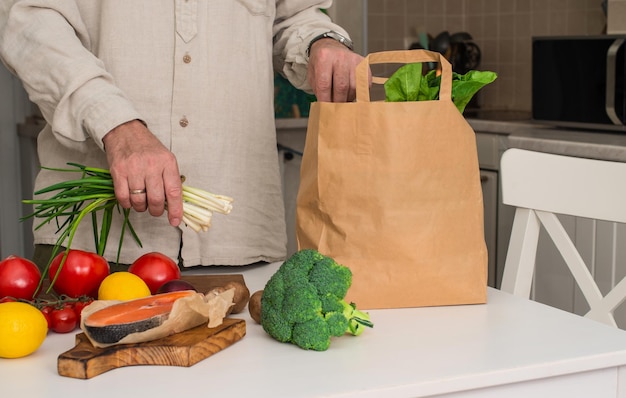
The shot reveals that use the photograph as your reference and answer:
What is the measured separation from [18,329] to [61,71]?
0.50m

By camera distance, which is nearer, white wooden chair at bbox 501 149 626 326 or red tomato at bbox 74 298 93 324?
red tomato at bbox 74 298 93 324

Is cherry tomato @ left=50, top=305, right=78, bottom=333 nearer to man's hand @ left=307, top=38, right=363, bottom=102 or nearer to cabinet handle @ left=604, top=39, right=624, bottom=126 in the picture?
man's hand @ left=307, top=38, right=363, bottom=102

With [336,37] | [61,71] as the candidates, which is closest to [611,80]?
[336,37]

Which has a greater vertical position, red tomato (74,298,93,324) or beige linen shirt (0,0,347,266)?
beige linen shirt (0,0,347,266)

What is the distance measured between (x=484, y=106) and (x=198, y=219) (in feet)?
8.75

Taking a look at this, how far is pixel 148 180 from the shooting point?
1.24 metres

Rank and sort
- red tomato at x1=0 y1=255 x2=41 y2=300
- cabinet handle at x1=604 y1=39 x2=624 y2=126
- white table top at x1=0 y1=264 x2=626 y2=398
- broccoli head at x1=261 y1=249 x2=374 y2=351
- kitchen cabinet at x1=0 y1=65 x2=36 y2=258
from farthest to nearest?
1. kitchen cabinet at x1=0 y1=65 x2=36 y2=258
2. cabinet handle at x1=604 y1=39 x2=624 y2=126
3. red tomato at x1=0 y1=255 x2=41 y2=300
4. broccoli head at x1=261 y1=249 x2=374 y2=351
5. white table top at x1=0 y1=264 x2=626 y2=398

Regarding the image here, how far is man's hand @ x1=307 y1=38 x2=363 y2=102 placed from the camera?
142cm

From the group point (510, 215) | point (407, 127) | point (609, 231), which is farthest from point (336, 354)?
point (510, 215)

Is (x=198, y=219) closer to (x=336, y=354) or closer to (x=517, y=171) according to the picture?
(x=336, y=354)

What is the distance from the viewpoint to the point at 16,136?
3.81 meters

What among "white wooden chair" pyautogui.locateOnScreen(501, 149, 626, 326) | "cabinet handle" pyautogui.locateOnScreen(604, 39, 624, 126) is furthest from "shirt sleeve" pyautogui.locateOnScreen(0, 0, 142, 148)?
"cabinet handle" pyautogui.locateOnScreen(604, 39, 624, 126)

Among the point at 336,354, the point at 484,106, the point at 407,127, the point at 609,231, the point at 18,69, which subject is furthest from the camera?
the point at 484,106

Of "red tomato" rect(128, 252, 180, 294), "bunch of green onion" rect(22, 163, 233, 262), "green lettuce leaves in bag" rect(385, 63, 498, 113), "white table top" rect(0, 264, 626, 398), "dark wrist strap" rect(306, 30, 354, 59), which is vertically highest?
"dark wrist strap" rect(306, 30, 354, 59)
